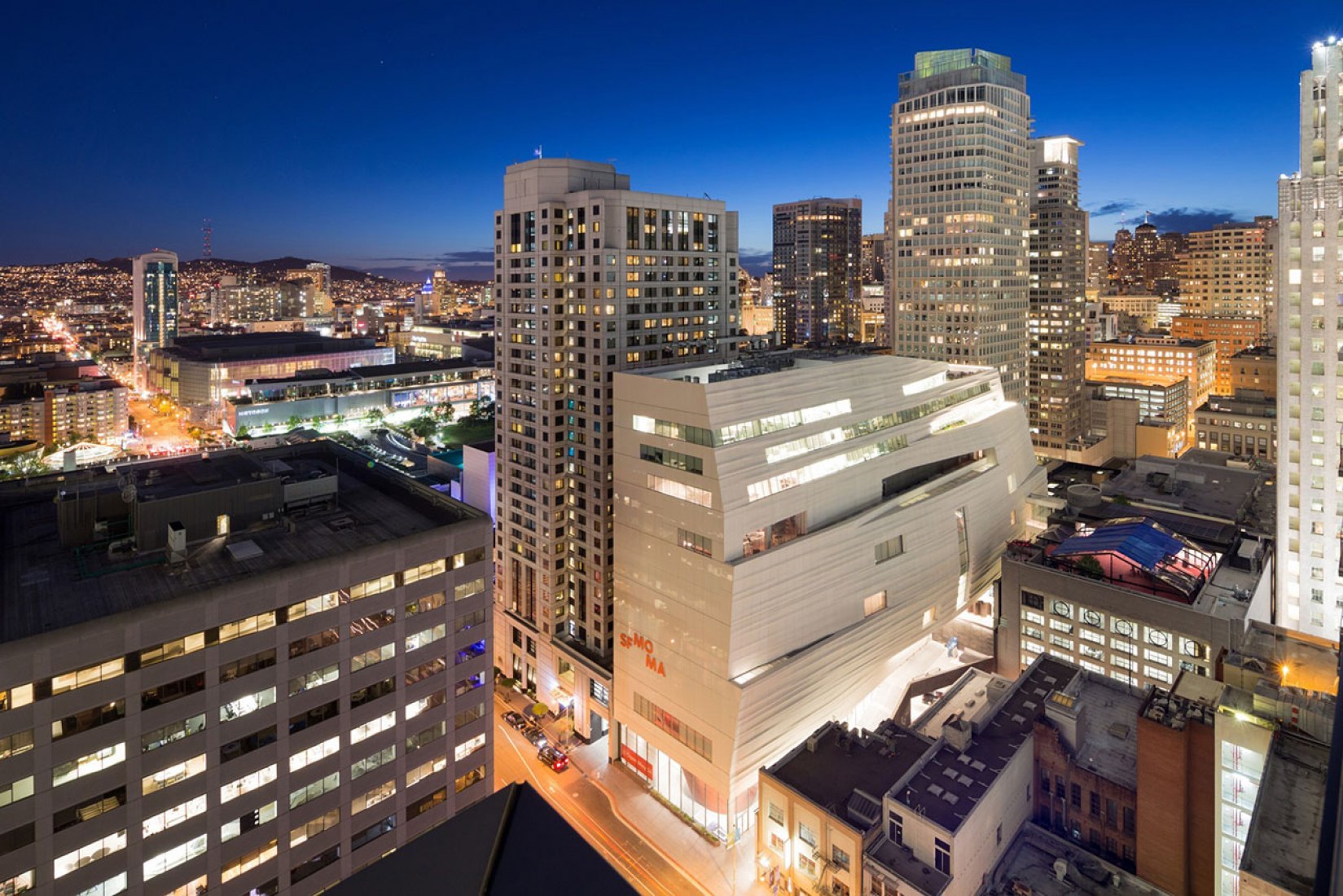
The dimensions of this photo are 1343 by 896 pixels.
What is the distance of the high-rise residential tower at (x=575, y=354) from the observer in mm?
69688

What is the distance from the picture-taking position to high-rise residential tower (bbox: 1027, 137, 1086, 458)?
148 meters

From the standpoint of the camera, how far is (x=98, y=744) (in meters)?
33.0

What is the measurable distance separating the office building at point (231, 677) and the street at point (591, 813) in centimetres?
1154

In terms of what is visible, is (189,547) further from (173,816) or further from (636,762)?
(636,762)

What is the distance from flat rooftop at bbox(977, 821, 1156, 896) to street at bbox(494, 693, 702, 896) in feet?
68.5

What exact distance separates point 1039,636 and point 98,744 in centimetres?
7345

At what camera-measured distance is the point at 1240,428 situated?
439 feet

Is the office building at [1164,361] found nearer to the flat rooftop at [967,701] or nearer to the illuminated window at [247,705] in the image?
the flat rooftop at [967,701]

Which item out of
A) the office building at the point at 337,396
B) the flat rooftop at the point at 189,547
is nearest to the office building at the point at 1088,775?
the flat rooftop at the point at 189,547

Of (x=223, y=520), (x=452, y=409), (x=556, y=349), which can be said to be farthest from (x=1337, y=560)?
(x=452, y=409)

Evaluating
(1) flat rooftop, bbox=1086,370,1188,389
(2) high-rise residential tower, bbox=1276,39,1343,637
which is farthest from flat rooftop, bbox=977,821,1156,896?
(1) flat rooftop, bbox=1086,370,1188,389

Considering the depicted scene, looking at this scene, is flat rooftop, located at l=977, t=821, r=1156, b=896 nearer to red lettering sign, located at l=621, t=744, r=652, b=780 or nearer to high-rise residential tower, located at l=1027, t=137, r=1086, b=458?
red lettering sign, located at l=621, t=744, r=652, b=780

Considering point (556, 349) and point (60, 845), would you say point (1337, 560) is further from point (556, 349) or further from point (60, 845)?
point (60, 845)

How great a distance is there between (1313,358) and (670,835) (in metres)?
71.2
